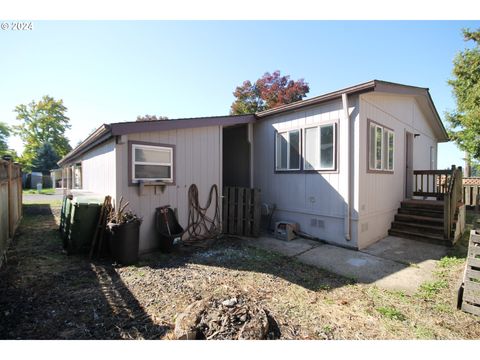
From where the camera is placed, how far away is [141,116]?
29.2m

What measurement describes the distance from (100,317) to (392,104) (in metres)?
8.44

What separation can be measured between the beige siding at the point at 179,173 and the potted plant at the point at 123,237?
0.48 meters

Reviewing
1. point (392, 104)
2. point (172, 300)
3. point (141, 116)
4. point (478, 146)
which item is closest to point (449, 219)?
point (392, 104)

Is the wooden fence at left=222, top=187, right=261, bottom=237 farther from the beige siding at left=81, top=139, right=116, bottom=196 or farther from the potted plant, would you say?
the beige siding at left=81, top=139, right=116, bottom=196

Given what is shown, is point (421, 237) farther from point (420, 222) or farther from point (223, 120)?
point (223, 120)

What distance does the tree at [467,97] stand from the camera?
11.7 m

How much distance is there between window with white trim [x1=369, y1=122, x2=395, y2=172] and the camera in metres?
6.01

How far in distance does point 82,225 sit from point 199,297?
9.88 ft

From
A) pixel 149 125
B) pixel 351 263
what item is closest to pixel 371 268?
pixel 351 263

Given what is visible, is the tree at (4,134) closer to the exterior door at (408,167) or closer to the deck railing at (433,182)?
the exterior door at (408,167)

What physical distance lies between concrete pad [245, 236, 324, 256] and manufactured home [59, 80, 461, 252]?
0.43m

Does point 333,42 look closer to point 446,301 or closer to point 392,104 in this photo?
point 392,104

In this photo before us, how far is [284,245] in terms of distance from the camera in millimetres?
5812

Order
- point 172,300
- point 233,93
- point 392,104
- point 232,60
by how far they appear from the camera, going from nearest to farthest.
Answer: point 172,300 → point 392,104 → point 232,60 → point 233,93
